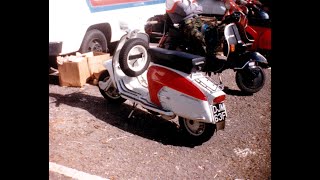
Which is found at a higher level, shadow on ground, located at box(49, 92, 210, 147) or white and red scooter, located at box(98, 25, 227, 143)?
white and red scooter, located at box(98, 25, 227, 143)

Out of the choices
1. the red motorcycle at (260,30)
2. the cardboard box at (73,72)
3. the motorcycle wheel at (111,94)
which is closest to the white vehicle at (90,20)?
the cardboard box at (73,72)

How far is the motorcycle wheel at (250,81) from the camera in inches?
226

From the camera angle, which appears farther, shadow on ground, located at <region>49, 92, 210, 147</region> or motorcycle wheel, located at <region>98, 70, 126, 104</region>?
motorcycle wheel, located at <region>98, 70, 126, 104</region>

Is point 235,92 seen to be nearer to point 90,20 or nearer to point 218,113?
point 218,113

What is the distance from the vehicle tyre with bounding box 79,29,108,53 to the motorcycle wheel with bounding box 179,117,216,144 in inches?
113

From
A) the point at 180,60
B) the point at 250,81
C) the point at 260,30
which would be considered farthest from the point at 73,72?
the point at 260,30

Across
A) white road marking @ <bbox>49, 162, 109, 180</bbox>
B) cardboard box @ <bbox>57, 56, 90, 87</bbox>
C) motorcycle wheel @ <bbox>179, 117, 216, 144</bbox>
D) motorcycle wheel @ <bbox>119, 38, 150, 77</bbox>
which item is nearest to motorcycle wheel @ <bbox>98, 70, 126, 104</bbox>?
motorcycle wheel @ <bbox>119, 38, 150, 77</bbox>

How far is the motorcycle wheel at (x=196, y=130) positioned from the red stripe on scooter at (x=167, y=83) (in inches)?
14.0

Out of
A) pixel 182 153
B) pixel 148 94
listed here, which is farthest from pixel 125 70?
pixel 182 153

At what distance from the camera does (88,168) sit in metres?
3.68

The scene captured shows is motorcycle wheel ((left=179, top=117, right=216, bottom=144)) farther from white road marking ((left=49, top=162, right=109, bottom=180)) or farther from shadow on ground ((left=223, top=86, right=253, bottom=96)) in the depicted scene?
shadow on ground ((left=223, top=86, right=253, bottom=96))

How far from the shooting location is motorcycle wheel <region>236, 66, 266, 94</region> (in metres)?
5.74
